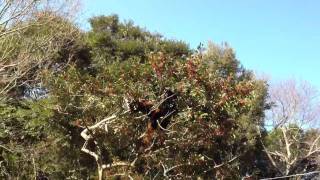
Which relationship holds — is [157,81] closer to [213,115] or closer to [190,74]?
[190,74]

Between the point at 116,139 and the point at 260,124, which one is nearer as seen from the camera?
the point at 116,139

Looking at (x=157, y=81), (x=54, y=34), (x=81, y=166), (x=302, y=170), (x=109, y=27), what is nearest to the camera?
(x=157, y=81)

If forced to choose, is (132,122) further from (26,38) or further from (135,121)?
(26,38)

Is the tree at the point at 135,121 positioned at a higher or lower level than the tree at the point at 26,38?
lower

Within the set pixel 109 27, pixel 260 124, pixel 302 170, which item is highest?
pixel 109 27

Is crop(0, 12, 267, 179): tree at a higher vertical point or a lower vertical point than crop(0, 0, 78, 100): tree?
lower

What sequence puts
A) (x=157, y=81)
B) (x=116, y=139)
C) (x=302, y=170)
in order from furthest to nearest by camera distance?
(x=302, y=170) → (x=116, y=139) → (x=157, y=81)

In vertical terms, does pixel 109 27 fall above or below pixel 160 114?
above

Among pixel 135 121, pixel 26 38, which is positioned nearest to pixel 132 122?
pixel 135 121

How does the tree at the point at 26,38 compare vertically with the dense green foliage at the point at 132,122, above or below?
above

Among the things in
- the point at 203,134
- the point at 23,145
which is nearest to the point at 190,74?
the point at 203,134

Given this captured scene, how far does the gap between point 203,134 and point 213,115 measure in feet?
1.23

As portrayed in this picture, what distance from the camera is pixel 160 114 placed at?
26.2ft

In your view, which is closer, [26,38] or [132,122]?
[132,122]
